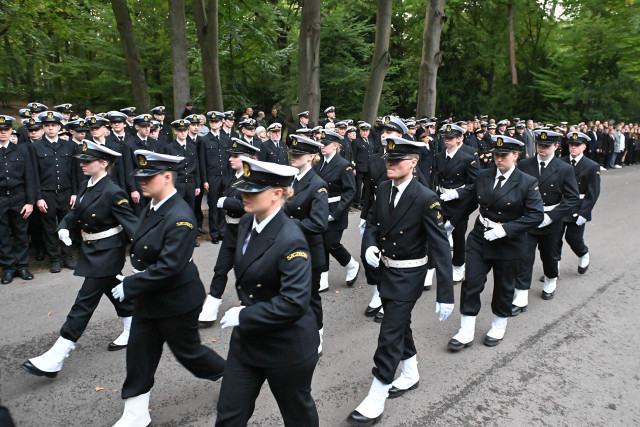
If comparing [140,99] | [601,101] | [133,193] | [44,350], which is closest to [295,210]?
[44,350]

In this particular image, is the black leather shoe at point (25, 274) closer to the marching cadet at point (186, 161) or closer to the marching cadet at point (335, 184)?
the marching cadet at point (186, 161)

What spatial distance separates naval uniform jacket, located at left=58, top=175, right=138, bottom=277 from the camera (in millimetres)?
4566

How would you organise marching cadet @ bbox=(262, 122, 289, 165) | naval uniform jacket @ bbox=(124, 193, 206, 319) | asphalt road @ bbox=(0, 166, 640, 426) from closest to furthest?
naval uniform jacket @ bbox=(124, 193, 206, 319), asphalt road @ bbox=(0, 166, 640, 426), marching cadet @ bbox=(262, 122, 289, 165)

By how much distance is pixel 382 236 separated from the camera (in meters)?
4.29

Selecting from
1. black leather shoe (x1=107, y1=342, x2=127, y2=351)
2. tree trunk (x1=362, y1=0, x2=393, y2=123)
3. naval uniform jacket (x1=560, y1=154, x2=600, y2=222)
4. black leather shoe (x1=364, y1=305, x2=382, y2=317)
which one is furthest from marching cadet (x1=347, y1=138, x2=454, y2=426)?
tree trunk (x1=362, y1=0, x2=393, y2=123)

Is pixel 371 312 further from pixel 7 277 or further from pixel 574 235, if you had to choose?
pixel 7 277

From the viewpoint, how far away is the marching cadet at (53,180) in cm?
775

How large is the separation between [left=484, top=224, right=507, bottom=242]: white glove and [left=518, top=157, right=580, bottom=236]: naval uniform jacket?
1598mm

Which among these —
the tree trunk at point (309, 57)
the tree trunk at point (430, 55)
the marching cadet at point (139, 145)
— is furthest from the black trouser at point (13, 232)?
the tree trunk at point (430, 55)

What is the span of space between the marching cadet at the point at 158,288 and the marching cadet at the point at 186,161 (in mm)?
5737

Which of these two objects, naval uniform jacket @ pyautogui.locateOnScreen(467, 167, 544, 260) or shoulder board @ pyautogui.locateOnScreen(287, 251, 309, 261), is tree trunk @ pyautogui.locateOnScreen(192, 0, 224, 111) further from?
shoulder board @ pyautogui.locateOnScreen(287, 251, 309, 261)

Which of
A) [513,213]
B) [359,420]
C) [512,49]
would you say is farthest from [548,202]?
[512,49]

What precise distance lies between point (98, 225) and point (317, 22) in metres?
11.3

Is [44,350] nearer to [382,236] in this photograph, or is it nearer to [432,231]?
[382,236]
